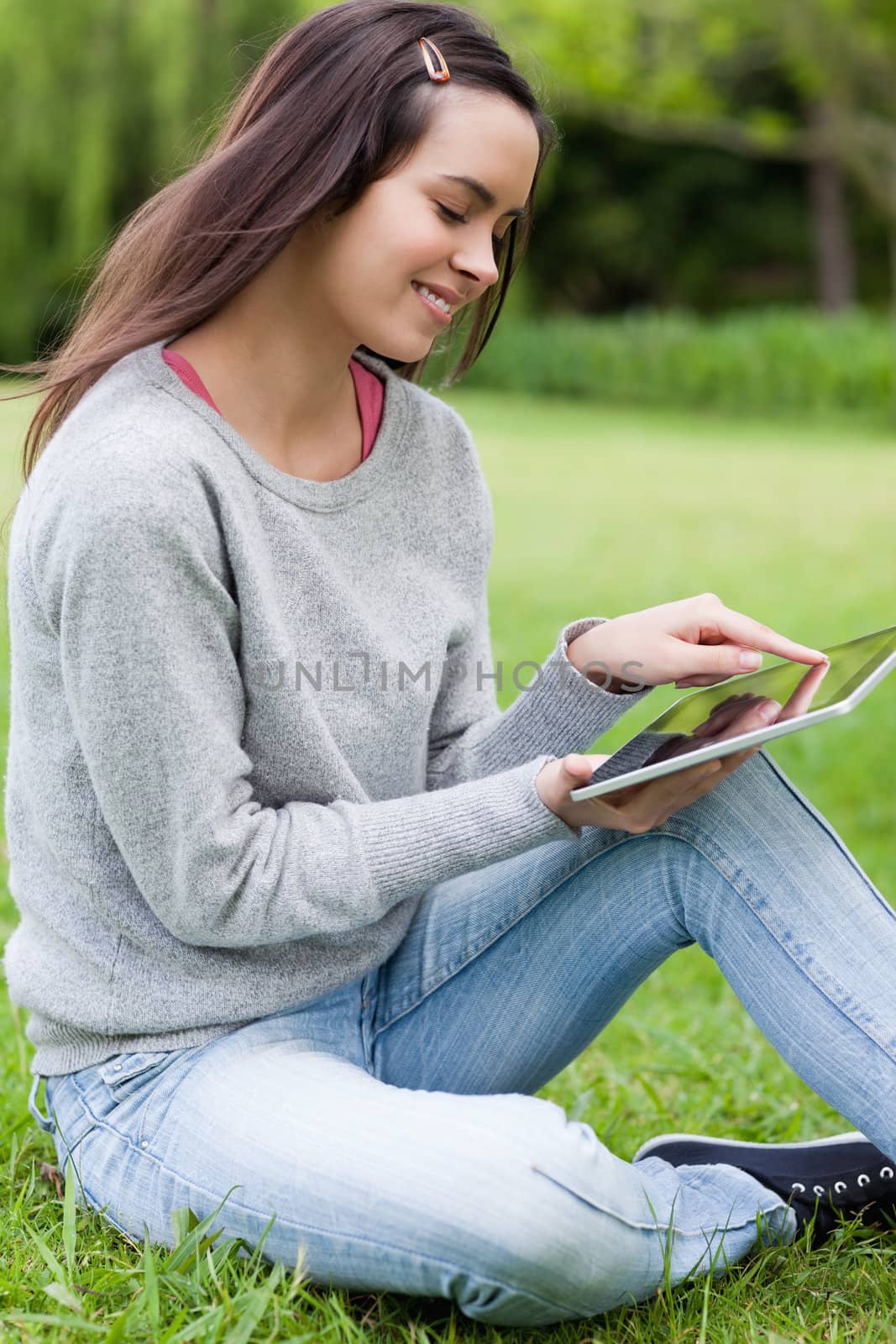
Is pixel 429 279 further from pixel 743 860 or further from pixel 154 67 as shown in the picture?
pixel 154 67

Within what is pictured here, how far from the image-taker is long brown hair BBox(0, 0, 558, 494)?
147 centimetres

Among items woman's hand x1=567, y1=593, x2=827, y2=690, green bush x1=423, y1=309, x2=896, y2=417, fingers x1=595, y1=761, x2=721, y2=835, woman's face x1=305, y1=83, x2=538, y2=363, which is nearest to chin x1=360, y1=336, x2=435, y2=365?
woman's face x1=305, y1=83, x2=538, y2=363

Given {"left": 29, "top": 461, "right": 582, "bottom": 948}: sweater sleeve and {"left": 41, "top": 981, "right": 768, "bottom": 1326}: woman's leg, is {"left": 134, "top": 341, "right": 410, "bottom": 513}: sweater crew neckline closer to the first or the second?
{"left": 29, "top": 461, "right": 582, "bottom": 948}: sweater sleeve

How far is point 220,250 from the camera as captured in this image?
151 centimetres

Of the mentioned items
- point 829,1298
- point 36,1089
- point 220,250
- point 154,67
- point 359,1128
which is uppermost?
point 220,250

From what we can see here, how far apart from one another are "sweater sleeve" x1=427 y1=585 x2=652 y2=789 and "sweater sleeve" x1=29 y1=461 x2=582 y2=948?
23 centimetres

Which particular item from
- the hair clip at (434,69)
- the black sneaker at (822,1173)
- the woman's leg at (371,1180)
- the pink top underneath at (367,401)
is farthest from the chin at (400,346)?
the black sneaker at (822,1173)

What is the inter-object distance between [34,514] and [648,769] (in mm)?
618

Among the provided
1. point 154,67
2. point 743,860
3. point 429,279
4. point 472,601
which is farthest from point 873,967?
point 154,67

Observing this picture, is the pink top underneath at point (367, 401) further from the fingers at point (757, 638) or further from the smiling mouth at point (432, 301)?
the fingers at point (757, 638)

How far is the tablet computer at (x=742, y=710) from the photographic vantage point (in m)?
1.29

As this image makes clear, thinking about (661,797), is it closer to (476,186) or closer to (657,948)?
(657,948)

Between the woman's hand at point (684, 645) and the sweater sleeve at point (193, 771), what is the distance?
21 cm

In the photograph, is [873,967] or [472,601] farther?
[472,601]
